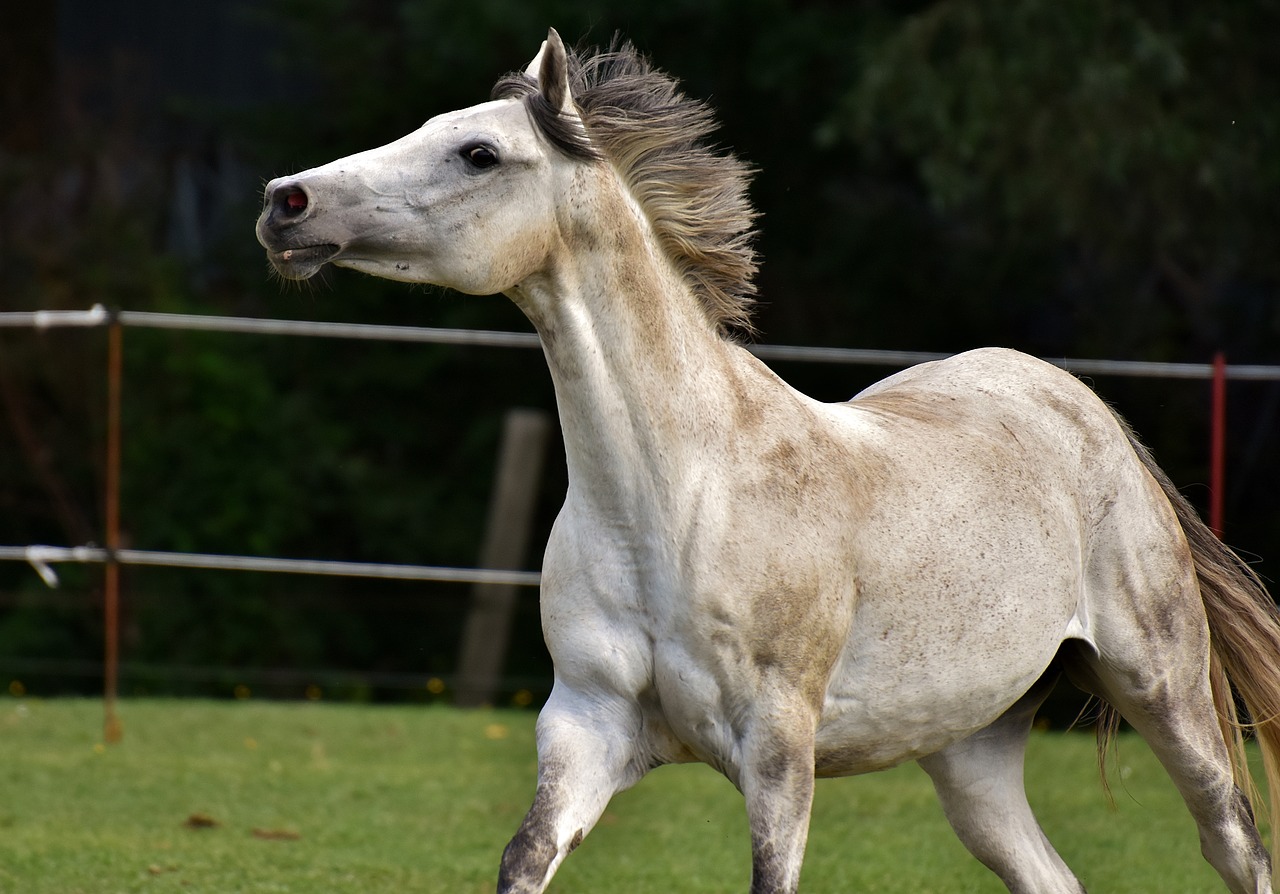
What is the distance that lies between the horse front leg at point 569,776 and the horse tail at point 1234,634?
1.55 m

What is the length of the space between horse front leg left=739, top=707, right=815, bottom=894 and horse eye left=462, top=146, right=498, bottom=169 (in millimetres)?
1008

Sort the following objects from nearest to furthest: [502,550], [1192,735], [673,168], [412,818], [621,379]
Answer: [621,379]
[673,168]
[1192,735]
[412,818]
[502,550]

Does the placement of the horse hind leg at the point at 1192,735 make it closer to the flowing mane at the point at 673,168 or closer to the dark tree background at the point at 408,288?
the flowing mane at the point at 673,168

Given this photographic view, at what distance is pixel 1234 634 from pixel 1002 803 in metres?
0.71

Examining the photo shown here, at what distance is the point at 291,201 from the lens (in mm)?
2404

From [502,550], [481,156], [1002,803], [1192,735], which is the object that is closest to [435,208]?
[481,156]

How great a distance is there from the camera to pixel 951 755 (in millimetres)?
3336

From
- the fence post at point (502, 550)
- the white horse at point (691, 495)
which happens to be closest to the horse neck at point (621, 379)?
the white horse at point (691, 495)

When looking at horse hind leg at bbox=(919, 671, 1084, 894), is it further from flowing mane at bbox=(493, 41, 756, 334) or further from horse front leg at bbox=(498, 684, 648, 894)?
flowing mane at bbox=(493, 41, 756, 334)

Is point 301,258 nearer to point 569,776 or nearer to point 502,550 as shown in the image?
point 569,776

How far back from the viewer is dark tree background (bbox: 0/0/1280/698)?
25.2 feet

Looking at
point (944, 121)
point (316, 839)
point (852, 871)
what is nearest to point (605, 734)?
point (852, 871)

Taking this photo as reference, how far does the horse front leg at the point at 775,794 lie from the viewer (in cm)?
250

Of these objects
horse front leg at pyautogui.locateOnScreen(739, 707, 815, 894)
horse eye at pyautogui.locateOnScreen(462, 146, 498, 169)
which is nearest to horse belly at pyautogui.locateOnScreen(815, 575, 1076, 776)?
horse front leg at pyautogui.locateOnScreen(739, 707, 815, 894)
